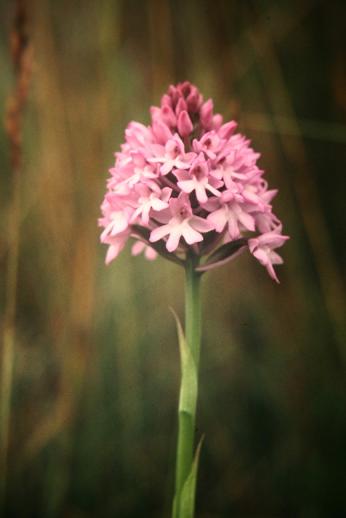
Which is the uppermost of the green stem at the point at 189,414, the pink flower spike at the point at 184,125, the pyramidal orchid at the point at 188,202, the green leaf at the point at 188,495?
the pink flower spike at the point at 184,125

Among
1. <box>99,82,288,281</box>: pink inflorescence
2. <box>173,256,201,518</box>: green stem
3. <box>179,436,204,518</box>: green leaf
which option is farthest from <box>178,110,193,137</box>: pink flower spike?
<box>179,436,204,518</box>: green leaf

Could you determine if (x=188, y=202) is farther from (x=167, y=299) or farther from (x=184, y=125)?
(x=167, y=299)

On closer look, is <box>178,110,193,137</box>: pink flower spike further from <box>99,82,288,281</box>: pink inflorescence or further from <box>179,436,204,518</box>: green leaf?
<box>179,436,204,518</box>: green leaf

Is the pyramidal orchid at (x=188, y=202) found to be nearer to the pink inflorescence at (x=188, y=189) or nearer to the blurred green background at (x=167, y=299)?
the pink inflorescence at (x=188, y=189)

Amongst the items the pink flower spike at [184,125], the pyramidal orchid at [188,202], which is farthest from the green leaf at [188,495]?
the pink flower spike at [184,125]

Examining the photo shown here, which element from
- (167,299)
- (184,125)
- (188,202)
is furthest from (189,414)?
(167,299)

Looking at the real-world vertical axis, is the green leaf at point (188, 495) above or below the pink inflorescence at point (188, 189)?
below
